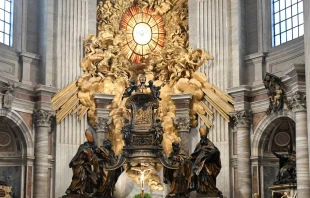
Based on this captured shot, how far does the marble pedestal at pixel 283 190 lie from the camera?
689 inches

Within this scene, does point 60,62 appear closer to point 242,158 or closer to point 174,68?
point 174,68

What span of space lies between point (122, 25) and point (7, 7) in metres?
4.00

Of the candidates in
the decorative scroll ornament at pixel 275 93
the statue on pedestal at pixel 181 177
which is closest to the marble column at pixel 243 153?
the decorative scroll ornament at pixel 275 93

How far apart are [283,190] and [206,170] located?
223cm

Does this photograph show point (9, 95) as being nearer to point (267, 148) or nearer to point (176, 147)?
point (176, 147)

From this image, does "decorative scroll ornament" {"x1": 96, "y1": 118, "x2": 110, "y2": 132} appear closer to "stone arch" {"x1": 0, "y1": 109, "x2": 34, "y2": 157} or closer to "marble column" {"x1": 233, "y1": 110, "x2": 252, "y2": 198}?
"stone arch" {"x1": 0, "y1": 109, "x2": 34, "y2": 157}

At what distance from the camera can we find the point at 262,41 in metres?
20.5

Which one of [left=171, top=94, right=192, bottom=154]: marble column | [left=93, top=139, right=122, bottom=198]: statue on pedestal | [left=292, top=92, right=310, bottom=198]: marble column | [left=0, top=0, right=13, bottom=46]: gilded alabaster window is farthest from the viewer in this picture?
[left=171, top=94, right=192, bottom=154]: marble column

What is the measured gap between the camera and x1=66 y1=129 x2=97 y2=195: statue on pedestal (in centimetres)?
1873

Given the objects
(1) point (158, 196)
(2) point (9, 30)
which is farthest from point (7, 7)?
(1) point (158, 196)

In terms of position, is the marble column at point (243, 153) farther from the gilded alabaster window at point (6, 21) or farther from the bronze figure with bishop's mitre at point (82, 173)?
the gilded alabaster window at point (6, 21)

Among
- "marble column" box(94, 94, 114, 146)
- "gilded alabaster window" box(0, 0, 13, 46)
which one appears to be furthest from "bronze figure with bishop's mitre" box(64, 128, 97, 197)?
"gilded alabaster window" box(0, 0, 13, 46)

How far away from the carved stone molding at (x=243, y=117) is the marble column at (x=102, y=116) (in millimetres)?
3947

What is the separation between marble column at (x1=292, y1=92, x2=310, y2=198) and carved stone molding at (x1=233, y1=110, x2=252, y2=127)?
246 cm
